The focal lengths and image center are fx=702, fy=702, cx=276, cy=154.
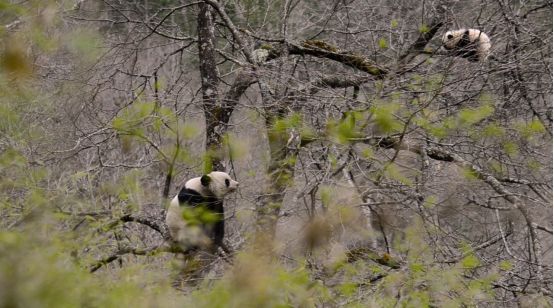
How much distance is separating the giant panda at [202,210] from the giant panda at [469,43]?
6.93ft

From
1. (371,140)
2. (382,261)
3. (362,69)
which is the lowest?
(382,261)

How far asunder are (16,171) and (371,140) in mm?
2595

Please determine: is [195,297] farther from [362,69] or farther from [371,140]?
[362,69]

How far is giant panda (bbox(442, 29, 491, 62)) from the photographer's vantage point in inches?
209

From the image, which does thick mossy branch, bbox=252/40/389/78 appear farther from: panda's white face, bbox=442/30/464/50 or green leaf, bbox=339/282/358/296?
green leaf, bbox=339/282/358/296

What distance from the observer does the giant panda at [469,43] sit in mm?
5316

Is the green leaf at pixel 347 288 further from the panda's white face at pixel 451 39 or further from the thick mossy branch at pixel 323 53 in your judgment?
the thick mossy branch at pixel 323 53

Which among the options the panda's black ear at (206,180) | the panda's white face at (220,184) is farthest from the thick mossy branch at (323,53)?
the panda's black ear at (206,180)

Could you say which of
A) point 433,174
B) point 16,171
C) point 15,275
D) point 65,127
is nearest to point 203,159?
point 16,171

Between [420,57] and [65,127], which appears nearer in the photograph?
[420,57]

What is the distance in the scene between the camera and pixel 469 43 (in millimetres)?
5234

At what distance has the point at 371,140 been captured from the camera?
4781 millimetres

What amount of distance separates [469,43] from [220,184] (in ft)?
7.74

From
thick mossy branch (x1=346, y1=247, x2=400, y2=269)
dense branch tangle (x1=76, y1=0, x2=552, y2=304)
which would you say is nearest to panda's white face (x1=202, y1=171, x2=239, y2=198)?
dense branch tangle (x1=76, y1=0, x2=552, y2=304)
